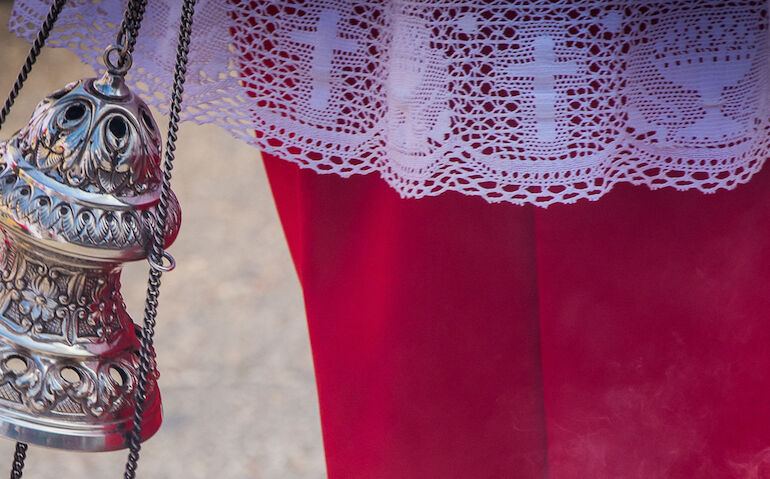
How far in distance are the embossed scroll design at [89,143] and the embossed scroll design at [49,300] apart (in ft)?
0.16

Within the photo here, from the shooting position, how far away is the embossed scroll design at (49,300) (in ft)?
1.35

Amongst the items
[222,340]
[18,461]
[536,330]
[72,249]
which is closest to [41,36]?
[72,249]

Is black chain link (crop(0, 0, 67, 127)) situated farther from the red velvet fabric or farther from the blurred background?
the blurred background

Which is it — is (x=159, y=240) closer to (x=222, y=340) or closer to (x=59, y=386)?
(x=59, y=386)

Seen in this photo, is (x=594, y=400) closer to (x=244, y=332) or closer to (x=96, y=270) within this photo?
(x=96, y=270)

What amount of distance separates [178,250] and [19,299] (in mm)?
1767

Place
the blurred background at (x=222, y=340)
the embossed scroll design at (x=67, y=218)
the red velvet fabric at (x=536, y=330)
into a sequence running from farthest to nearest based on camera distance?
the blurred background at (x=222, y=340)
the red velvet fabric at (x=536, y=330)
the embossed scroll design at (x=67, y=218)

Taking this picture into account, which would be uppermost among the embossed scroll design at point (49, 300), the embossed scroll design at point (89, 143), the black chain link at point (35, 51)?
the black chain link at point (35, 51)

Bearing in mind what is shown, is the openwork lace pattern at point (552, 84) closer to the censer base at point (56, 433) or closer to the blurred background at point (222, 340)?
the censer base at point (56, 433)

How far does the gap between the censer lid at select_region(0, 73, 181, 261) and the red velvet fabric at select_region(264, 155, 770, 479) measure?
0.31 m

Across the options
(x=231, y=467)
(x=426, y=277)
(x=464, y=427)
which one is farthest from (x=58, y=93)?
(x=231, y=467)

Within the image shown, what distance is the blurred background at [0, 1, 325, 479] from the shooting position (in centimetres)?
153

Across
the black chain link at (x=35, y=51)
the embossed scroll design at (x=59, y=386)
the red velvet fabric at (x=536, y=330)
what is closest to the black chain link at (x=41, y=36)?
the black chain link at (x=35, y=51)

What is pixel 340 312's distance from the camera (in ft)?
2.49
